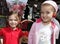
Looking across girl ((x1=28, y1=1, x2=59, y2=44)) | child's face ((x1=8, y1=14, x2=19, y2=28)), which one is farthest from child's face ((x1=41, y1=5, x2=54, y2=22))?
child's face ((x1=8, y1=14, x2=19, y2=28))

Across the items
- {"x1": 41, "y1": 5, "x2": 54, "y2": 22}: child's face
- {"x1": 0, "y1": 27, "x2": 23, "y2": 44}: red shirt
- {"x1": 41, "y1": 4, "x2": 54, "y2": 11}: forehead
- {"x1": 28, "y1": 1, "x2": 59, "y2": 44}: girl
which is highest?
{"x1": 41, "y1": 4, "x2": 54, "y2": 11}: forehead

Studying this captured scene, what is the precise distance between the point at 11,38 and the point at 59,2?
2.97 feet

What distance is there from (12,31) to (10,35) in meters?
0.05

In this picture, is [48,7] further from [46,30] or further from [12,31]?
[12,31]

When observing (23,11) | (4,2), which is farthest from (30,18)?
(4,2)

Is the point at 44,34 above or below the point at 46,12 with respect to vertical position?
below

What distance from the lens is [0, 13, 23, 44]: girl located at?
9.53 ft

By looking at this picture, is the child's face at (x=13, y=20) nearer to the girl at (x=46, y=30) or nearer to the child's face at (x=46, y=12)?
the girl at (x=46, y=30)

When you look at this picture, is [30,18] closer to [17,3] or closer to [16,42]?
[17,3]

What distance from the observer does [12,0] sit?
10.7 feet

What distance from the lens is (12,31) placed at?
2.92 m

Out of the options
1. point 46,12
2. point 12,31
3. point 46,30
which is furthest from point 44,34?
point 12,31

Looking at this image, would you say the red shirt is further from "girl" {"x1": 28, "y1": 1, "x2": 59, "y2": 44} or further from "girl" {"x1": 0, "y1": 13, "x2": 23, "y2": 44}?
"girl" {"x1": 28, "y1": 1, "x2": 59, "y2": 44}

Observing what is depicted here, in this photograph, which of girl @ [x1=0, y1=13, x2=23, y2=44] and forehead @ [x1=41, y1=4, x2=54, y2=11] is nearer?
forehead @ [x1=41, y1=4, x2=54, y2=11]
